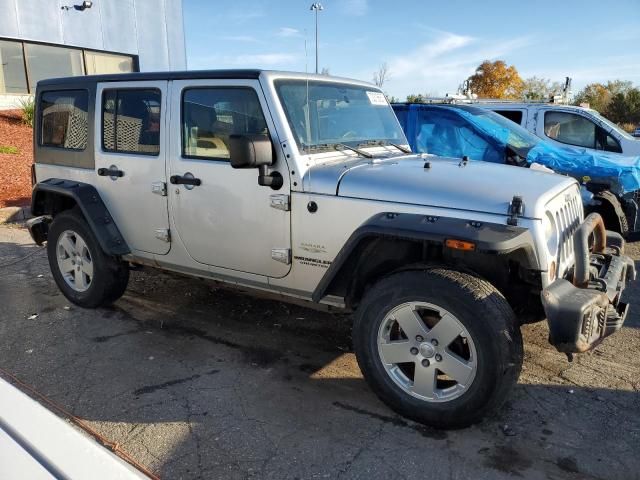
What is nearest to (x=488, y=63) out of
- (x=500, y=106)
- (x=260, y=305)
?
(x=500, y=106)

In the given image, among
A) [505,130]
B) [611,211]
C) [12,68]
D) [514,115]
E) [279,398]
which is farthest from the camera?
[12,68]

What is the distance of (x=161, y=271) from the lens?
14.5 ft

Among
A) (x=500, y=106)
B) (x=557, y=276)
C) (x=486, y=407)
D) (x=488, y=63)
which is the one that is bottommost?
(x=486, y=407)

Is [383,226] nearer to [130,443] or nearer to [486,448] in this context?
[486,448]

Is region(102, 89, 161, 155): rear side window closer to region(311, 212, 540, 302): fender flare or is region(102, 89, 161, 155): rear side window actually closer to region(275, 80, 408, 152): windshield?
region(275, 80, 408, 152): windshield

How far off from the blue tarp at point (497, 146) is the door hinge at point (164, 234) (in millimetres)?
3881

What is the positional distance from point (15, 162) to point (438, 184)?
461 inches

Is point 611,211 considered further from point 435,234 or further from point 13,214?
point 13,214

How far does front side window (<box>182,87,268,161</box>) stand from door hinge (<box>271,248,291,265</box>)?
2.37ft

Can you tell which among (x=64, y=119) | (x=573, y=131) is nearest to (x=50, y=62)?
(x=64, y=119)

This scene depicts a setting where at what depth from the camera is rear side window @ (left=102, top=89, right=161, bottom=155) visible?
4023 millimetres

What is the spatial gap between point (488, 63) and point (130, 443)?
41455 millimetres

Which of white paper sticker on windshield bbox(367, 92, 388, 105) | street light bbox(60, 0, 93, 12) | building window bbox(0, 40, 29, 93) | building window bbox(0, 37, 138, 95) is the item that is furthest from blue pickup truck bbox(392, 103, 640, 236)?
street light bbox(60, 0, 93, 12)

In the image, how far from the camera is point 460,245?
268cm
